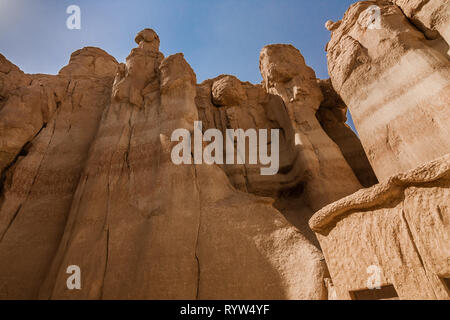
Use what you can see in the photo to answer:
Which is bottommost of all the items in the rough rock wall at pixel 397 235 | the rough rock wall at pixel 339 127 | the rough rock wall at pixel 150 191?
the rough rock wall at pixel 397 235

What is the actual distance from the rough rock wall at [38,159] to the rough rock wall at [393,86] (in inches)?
313

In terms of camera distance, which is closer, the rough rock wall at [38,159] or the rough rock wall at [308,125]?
the rough rock wall at [38,159]

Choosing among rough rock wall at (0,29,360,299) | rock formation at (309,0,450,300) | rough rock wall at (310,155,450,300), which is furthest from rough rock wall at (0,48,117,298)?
rock formation at (309,0,450,300)

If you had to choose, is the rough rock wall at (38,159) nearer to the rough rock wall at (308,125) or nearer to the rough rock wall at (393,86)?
the rough rock wall at (308,125)

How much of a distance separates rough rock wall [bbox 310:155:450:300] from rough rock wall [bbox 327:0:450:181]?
430cm

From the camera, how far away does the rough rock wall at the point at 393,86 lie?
6250mm

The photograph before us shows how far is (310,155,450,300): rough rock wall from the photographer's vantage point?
2.37m

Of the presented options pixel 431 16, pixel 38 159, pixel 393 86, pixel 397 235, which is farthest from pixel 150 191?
pixel 431 16

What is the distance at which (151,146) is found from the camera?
7172mm

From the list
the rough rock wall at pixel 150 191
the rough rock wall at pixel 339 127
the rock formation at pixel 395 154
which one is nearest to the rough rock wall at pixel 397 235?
the rock formation at pixel 395 154

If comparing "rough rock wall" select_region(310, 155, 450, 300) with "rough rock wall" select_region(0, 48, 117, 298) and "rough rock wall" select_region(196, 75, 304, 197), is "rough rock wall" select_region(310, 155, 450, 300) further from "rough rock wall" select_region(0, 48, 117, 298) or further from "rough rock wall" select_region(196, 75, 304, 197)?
"rough rock wall" select_region(0, 48, 117, 298)

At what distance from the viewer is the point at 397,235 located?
2.68 metres

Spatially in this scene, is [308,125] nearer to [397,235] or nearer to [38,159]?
[397,235]
